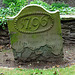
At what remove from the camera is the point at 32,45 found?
10.0ft

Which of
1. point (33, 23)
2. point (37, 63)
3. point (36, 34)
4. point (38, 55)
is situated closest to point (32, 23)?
point (33, 23)

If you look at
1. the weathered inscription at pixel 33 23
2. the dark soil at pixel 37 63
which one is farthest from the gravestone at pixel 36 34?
the dark soil at pixel 37 63

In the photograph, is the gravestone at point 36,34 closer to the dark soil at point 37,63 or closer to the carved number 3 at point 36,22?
the carved number 3 at point 36,22

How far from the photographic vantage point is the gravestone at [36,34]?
287 centimetres

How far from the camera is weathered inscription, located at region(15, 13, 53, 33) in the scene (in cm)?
290

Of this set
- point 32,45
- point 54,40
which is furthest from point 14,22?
point 54,40

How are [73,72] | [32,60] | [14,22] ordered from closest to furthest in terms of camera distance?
[73,72] < [14,22] < [32,60]

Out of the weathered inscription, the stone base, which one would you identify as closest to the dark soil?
the stone base

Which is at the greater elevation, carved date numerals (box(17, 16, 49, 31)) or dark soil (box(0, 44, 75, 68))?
carved date numerals (box(17, 16, 49, 31))

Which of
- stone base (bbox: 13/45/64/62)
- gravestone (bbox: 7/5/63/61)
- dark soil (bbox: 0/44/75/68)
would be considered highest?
gravestone (bbox: 7/5/63/61)

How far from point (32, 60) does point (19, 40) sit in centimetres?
59

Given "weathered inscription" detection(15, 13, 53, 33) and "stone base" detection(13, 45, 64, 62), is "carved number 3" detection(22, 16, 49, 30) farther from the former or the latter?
"stone base" detection(13, 45, 64, 62)

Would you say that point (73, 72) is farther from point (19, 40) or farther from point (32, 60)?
point (19, 40)

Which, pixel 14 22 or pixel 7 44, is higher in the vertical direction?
pixel 14 22
